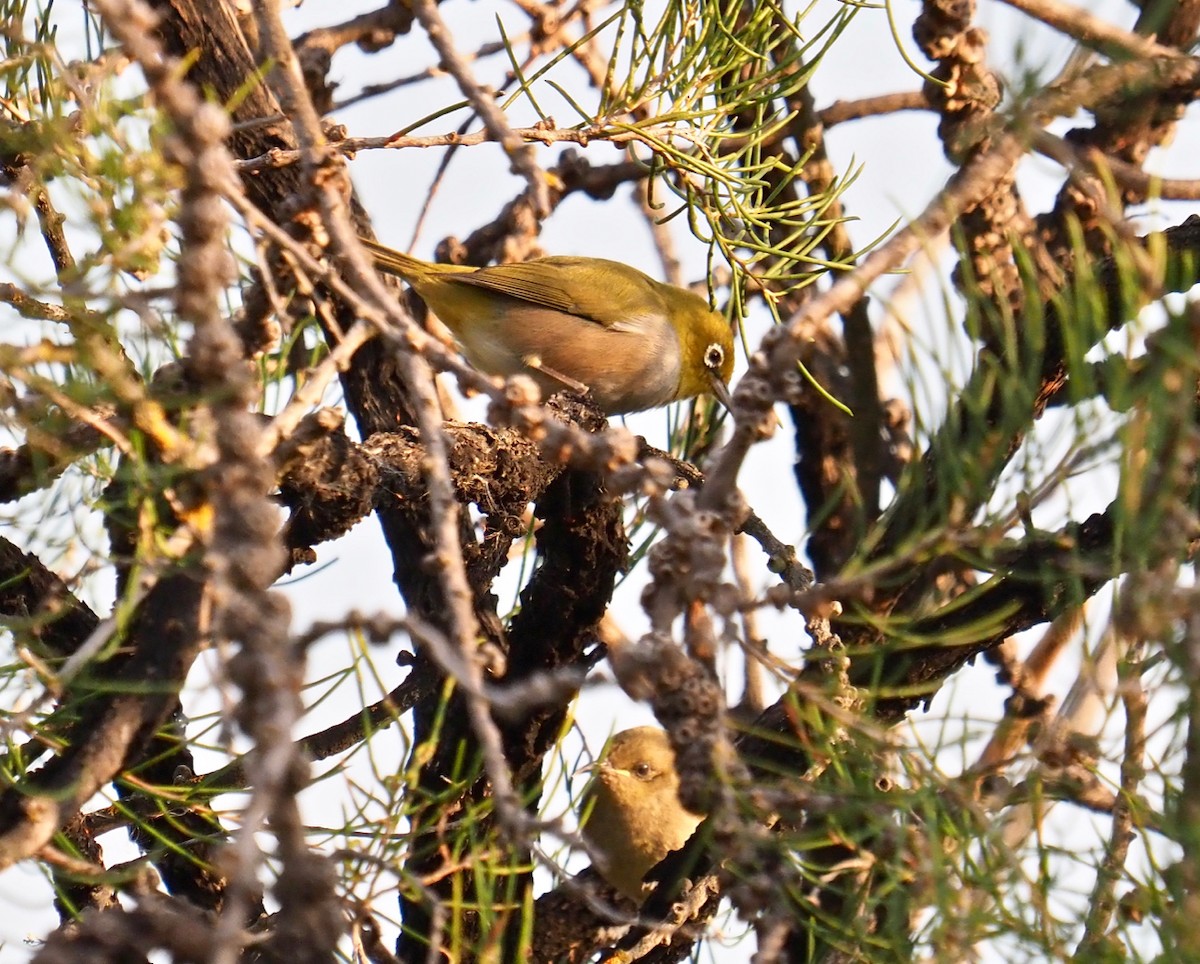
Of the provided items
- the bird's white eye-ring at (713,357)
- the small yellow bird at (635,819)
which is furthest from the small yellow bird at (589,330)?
the small yellow bird at (635,819)

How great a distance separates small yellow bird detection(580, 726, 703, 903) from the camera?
4.45 meters

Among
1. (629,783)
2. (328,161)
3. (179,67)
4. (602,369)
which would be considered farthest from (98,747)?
(602,369)

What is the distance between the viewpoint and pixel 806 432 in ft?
16.1

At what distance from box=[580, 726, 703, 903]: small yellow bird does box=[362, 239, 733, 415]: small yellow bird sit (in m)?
1.50

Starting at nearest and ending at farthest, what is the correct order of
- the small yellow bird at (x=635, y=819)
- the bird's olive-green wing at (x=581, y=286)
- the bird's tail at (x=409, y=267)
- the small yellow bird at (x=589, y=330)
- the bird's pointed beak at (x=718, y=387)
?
the small yellow bird at (x=635, y=819)
the bird's tail at (x=409, y=267)
the bird's olive-green wing at (x=581, y=286)
the small yellow bird at (x=589, y=330)
the bird's pointed beak at (x=718, y=387)

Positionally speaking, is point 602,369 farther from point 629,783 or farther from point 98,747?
point 98,747

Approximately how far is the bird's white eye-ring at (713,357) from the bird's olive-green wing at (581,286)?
269 mm

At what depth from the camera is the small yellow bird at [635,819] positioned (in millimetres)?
4449

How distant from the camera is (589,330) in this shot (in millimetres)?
5691

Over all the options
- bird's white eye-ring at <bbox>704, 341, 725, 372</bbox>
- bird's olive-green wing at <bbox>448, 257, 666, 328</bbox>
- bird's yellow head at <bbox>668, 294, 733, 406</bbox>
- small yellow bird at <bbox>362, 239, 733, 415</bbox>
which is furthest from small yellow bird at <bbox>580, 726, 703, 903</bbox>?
bird's olive-green wing at <bbox>448, 257, 666, 328</bbox>

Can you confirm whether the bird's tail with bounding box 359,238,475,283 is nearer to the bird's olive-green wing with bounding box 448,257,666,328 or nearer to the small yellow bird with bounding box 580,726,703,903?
the bird's olive-green wing with bounding box 448,257,666,328

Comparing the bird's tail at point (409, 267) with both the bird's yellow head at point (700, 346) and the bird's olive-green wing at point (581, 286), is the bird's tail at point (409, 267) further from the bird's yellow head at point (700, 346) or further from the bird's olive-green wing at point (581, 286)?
the bird's yellow head at point (700, 346)

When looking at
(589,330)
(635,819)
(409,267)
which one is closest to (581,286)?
(589,330)

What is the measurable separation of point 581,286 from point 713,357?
0.63 meters
